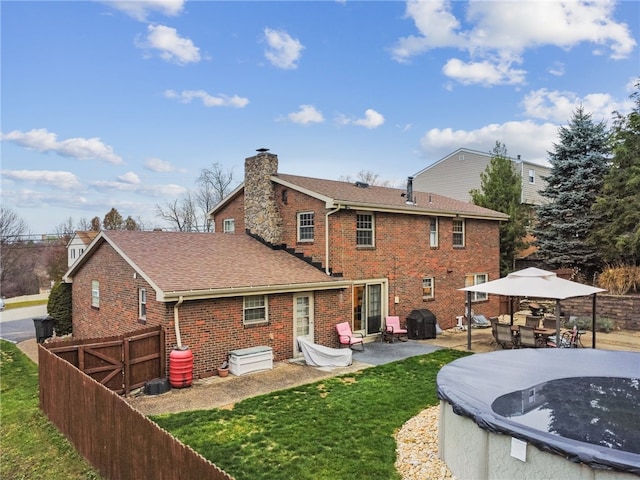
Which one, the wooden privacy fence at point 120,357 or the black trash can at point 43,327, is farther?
the black trash can at point 43,327

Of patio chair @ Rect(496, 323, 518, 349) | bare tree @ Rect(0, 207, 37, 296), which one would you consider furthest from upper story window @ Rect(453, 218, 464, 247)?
bare tree @ Rect(0, 207, 37, 296)

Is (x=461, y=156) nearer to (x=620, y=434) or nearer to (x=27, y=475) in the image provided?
(x=620, y=434)

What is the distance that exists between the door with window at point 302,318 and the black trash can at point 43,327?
9736 mm

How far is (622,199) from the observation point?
20.2 metres

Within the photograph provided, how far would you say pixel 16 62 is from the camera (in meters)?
13.0

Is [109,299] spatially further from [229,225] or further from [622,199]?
A: [622,199]

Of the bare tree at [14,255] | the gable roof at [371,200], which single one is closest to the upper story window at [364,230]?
the gable roof at [371,200]

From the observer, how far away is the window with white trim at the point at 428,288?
16.8 m

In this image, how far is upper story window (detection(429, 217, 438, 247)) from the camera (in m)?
17.1

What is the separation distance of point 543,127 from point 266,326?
80.6 feet

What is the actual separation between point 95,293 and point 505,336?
43.7 feet

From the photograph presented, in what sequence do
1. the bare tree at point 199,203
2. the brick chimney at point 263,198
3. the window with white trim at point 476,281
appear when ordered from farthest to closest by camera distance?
the bare tree at point 199,203 → the window with white trim at point 476,281 → the brick chimney at point 263,198

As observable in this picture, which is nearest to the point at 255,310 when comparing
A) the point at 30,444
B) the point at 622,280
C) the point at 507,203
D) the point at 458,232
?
the point at 30,444

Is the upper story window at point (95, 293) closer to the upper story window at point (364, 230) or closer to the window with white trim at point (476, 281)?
the upper story window at point (364, 230)
